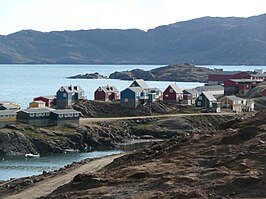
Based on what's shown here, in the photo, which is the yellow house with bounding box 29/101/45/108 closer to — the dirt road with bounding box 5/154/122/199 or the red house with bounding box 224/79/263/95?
the red house with bounding box 224/79/263/95

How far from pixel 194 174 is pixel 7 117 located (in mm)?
45545

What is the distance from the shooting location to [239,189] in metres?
21.5

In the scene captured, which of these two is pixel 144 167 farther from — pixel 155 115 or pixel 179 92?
pixel 179 92

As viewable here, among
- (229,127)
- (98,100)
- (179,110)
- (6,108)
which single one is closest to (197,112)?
(179,110)

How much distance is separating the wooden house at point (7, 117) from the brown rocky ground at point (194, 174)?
3785cm

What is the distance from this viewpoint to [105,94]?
90.6m

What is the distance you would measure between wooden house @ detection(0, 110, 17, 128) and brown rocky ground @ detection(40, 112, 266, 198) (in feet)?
124

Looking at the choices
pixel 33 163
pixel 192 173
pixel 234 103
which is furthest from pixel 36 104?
pixel 192 173

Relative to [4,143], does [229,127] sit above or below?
above

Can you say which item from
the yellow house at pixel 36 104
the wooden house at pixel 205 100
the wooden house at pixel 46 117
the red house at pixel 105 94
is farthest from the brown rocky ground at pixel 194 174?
the red house at pixel 105 94

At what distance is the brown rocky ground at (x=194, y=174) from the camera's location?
21703 millimetres

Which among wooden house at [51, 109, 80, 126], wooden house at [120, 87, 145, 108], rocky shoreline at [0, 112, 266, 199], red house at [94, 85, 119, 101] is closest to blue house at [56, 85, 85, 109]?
red house at [94, 85, 119, 101]

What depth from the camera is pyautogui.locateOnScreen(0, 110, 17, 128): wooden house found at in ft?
216

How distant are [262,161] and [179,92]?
66.1 metres
